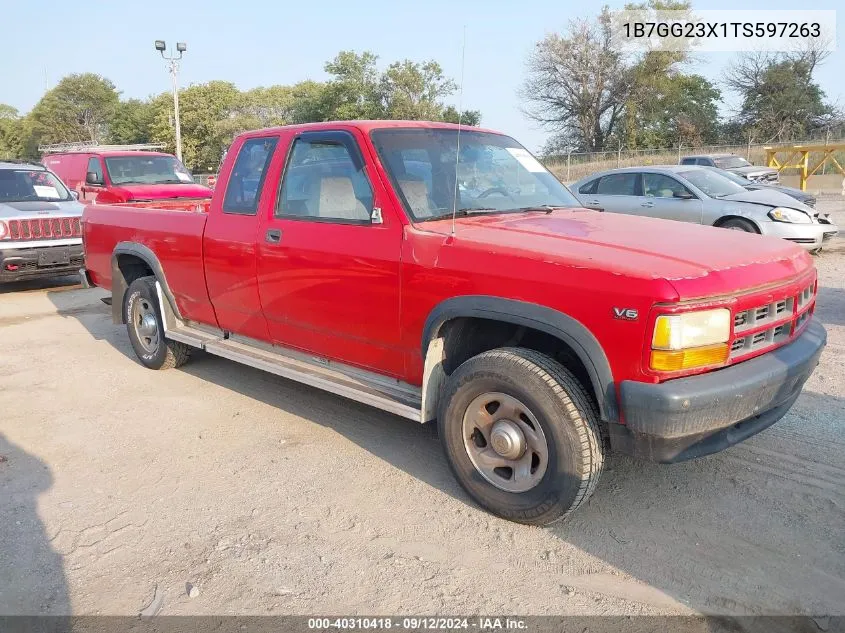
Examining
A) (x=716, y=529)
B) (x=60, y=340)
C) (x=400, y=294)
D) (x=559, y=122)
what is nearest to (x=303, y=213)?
(x=400, y=294)

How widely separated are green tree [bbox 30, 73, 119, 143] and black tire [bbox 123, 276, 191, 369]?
236 ft

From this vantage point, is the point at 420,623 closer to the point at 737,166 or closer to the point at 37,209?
the point at 37,209

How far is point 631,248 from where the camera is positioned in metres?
3.16

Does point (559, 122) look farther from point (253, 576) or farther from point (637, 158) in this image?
point (253, 576)

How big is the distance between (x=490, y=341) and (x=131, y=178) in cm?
1125

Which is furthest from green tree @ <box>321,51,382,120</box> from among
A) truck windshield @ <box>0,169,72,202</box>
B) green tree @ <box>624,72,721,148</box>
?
truck windshield @ <box>0,169,72,202</box>

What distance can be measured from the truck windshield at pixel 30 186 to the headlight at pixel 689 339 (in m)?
10.6

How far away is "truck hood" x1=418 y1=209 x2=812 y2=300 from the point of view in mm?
2895

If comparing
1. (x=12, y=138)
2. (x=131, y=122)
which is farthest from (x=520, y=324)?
(x=12, y=138)

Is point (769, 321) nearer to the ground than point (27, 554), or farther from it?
farther from it

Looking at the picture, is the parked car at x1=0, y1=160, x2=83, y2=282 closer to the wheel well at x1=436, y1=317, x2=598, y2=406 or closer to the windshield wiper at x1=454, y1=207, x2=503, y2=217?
the windshield wiper at x1=454, y1=207, x2=503, y2=217

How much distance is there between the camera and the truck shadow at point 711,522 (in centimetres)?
283

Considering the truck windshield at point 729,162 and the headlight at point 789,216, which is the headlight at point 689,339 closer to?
the headlight at point 789,216

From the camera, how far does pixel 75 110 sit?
71.7 m
